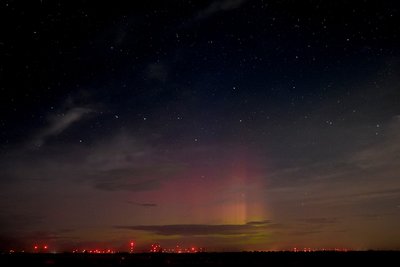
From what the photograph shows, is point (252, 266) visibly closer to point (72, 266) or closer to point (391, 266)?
point (391, 266)

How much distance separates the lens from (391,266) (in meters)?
47.0

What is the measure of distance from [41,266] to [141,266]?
36.5 ft

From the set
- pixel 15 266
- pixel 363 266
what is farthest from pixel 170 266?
pixel 363 266

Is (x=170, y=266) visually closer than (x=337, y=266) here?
Yes

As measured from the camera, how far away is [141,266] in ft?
146

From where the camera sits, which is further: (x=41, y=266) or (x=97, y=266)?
(x=97, y=266)

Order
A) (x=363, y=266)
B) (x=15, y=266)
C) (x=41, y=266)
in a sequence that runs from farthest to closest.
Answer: (x=363, y=266)
(x=41, y=266)
(x=15, y=266)

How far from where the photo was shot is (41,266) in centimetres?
4103

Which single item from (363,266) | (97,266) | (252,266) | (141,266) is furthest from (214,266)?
(363,266)

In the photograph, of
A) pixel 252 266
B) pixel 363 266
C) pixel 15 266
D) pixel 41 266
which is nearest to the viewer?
pixel 15 266

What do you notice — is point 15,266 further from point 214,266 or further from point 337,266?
point 337,266

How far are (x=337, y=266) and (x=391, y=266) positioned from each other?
21.6 ft

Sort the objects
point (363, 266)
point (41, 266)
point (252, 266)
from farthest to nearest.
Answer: point (363, 266), point (252, 266), point (41, 266)

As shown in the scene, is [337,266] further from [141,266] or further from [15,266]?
[15,266]
